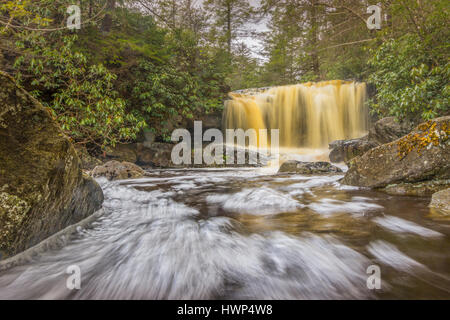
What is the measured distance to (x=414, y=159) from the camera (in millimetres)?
3258

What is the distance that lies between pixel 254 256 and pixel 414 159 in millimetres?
3106

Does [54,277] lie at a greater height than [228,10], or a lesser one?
lesser

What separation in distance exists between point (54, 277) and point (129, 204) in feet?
6.94

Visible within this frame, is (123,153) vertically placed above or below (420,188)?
above

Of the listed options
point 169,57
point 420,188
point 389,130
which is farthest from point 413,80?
point 169,57

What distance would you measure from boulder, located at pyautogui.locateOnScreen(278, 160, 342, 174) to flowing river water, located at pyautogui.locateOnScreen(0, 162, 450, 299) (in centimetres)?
359

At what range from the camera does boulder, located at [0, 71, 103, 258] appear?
4.90 ft

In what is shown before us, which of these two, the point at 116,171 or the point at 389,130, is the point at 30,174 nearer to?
the point at 116,171

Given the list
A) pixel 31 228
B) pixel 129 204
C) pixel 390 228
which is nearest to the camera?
pixel 31 228

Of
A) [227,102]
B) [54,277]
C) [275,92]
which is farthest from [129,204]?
[275,92]

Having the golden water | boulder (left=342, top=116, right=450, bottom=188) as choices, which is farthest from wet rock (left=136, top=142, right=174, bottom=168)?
boulder (left=342, top=116, right=450, bottom=188)

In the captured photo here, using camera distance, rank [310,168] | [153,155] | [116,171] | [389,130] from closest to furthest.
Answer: [116,171] → [310,168] → [389,130] → [153,155]

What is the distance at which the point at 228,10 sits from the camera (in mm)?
18094
